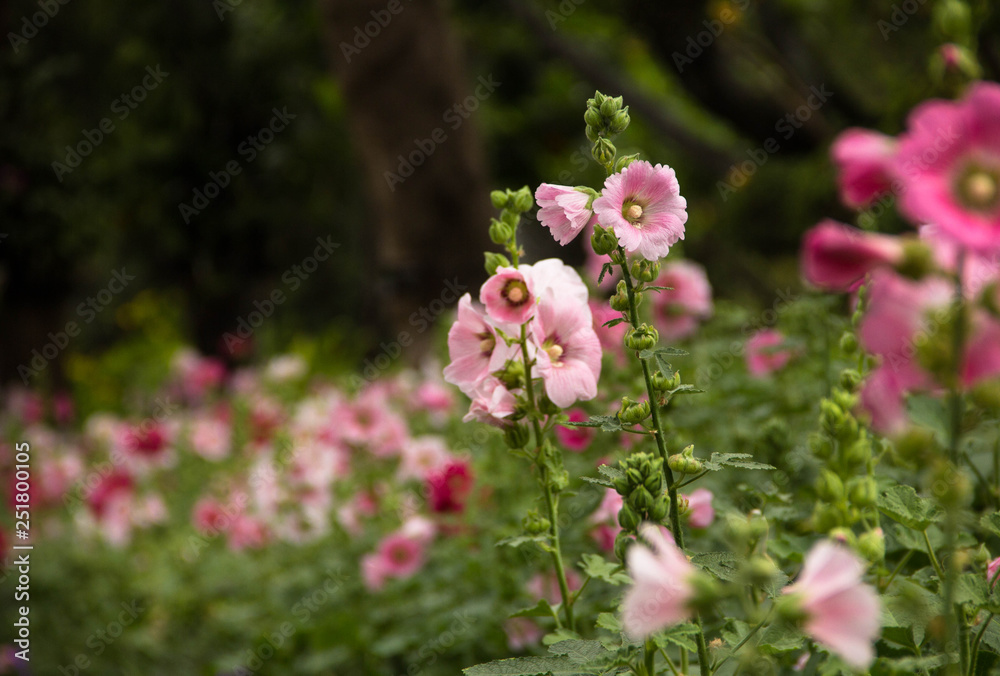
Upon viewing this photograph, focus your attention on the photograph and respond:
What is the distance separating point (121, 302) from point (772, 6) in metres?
8.28

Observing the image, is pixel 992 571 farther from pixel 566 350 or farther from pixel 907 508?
pixel 566 350

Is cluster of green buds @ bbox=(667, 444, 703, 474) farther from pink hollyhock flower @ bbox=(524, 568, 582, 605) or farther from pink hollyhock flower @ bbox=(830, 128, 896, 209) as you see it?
pink hollyhock flower @ bbox=(524, 568, 582, 605)

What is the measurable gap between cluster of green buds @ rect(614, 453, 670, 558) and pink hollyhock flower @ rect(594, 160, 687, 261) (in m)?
0.22

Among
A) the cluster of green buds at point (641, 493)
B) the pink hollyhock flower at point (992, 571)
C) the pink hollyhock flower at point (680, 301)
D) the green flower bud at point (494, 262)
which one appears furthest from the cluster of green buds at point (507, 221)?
the pink hollyhock flower at point (680, 301)

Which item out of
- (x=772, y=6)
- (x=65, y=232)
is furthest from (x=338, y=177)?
(x=772, y=6)

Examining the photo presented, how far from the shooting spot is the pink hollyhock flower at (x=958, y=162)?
0.50 m

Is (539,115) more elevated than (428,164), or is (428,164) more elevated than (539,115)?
(539,115)

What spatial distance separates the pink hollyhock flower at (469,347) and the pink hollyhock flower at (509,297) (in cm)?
6

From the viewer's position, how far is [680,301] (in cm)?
218

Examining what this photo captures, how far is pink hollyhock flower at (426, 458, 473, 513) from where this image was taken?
192 centimetres

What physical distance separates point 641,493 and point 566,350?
0.74 feet

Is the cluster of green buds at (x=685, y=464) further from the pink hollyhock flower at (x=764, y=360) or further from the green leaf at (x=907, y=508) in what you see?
the pink hollyhock flower at (x=764, y=360)

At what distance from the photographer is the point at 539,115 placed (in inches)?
345

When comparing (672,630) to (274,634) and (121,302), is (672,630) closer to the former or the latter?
(274,634)
